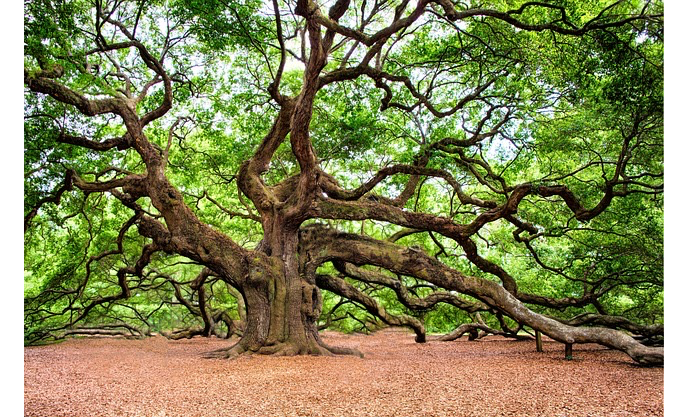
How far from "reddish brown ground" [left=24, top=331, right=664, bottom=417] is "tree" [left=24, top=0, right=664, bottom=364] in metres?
1.14

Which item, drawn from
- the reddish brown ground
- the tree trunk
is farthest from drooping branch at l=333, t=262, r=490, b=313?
the reddish brown ground

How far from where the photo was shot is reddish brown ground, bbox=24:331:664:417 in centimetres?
395

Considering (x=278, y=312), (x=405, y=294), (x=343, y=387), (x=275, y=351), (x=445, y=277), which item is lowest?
(x=275, y=351)

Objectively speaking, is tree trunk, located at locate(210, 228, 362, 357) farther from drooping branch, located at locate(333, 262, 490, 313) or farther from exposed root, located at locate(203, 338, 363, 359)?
drooping branch, located at locate(333, 262, 490, 313)

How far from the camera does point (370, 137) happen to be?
10133 millimetres

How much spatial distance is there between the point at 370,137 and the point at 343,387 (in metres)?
6.25

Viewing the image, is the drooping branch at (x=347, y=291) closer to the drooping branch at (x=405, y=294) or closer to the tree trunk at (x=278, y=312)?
the drooping branch at (x=405, y=294)

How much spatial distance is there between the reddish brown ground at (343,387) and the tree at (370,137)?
1.14 m

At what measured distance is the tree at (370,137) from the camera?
6.81m

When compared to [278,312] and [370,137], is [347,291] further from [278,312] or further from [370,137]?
[370,137]

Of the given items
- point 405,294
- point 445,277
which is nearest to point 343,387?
point 445,277

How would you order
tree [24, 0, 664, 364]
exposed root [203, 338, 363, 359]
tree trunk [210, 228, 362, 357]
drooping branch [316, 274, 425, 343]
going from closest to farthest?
tree [24, 0, 664, 364] < exposed root [203, 338, 363, 359] < tree trunk [210, 228, 362, 357] < drooping branch [316, 274, 425, 343]

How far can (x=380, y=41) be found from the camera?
674 centimetres
